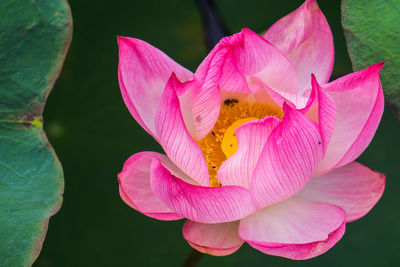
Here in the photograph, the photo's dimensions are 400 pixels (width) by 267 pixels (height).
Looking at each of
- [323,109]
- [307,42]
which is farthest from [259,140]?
[307,42]

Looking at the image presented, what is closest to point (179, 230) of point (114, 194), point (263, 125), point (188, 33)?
point (114, 194)

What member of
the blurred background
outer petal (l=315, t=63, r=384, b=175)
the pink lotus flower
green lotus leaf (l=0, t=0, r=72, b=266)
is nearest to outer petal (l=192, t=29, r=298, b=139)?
the pink lotus flower

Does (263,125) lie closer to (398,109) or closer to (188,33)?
(398,109)

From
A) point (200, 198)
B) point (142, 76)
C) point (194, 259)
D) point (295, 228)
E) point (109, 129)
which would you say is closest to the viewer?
point (200, 198)

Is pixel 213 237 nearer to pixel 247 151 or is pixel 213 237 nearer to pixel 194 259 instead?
pixel 247 151

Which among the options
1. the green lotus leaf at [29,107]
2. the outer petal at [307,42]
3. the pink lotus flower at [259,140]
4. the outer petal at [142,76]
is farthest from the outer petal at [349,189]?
the green lotus leaf at [29,107]

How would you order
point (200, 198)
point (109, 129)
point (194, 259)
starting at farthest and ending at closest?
point (109, 129) → point (194, 259) → point (200, 198)
